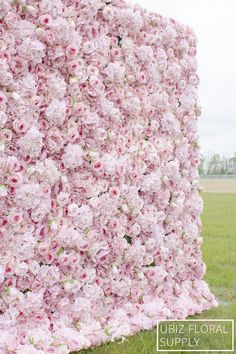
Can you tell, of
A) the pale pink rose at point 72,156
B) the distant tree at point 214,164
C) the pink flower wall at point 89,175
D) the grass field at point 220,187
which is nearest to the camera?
the pink flower wall at point 89,175

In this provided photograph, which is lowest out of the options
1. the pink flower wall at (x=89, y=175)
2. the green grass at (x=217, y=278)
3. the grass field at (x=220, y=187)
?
the grass field at (x=220, y=187)

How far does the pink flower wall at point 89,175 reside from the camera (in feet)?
15.4

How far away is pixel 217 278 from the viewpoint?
8.05 metres

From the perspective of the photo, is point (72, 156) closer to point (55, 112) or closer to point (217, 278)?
point (55, 112)

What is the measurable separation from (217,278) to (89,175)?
3529mm

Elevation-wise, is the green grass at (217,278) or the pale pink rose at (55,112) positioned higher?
the pale pink rose at (55,112)

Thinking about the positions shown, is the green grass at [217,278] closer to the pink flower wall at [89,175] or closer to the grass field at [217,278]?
the grass field at [217,278]

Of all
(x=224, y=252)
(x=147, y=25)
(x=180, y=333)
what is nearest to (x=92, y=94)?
(x=147, y=25)

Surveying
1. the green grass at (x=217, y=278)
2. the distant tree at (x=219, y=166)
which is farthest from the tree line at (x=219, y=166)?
the green grass at (x=217, y=278)

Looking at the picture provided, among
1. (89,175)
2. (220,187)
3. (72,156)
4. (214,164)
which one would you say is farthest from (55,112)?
(214,164)

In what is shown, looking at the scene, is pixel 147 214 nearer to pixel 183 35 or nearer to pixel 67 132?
pixel 67 132

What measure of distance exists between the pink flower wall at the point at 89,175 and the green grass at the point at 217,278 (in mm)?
153

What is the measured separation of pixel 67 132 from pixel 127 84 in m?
1.00

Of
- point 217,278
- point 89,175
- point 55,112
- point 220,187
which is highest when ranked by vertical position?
point 55,112
